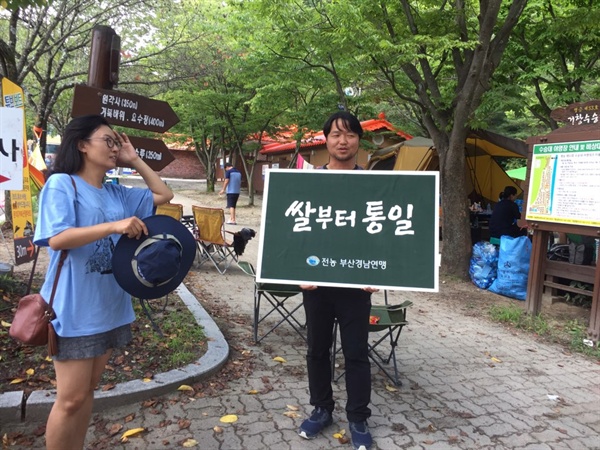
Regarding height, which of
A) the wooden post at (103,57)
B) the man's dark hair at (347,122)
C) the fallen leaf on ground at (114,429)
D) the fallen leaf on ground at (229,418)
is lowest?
the fallen leaf on ground at (114,429)

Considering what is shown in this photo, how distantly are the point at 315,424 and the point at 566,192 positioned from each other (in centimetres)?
441

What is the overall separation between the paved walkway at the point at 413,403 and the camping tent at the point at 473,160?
618cm

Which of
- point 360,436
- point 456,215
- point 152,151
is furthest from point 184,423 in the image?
point 456,215

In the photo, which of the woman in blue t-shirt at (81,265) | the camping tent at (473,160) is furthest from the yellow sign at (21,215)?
the camping tent at (473,160)

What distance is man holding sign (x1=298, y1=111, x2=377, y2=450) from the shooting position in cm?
267

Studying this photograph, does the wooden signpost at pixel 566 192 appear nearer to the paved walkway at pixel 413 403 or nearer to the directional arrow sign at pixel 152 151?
the paved walkway at pixel 413 403

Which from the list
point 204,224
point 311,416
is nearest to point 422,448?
point 311,416

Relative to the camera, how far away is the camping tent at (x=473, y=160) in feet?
35.7

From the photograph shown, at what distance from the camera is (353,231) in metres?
2.67

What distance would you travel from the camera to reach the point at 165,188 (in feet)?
8.00

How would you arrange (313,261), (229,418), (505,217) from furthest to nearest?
(505,217) → (229,418) → (313,261)

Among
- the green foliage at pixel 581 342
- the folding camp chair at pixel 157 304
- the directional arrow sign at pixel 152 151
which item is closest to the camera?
the directional arrow sign at pixel 152 151

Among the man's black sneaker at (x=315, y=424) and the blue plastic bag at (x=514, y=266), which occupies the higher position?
the blue plastic bag at (x=514, y=266)

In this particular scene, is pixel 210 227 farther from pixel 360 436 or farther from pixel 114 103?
pixel 360 436
